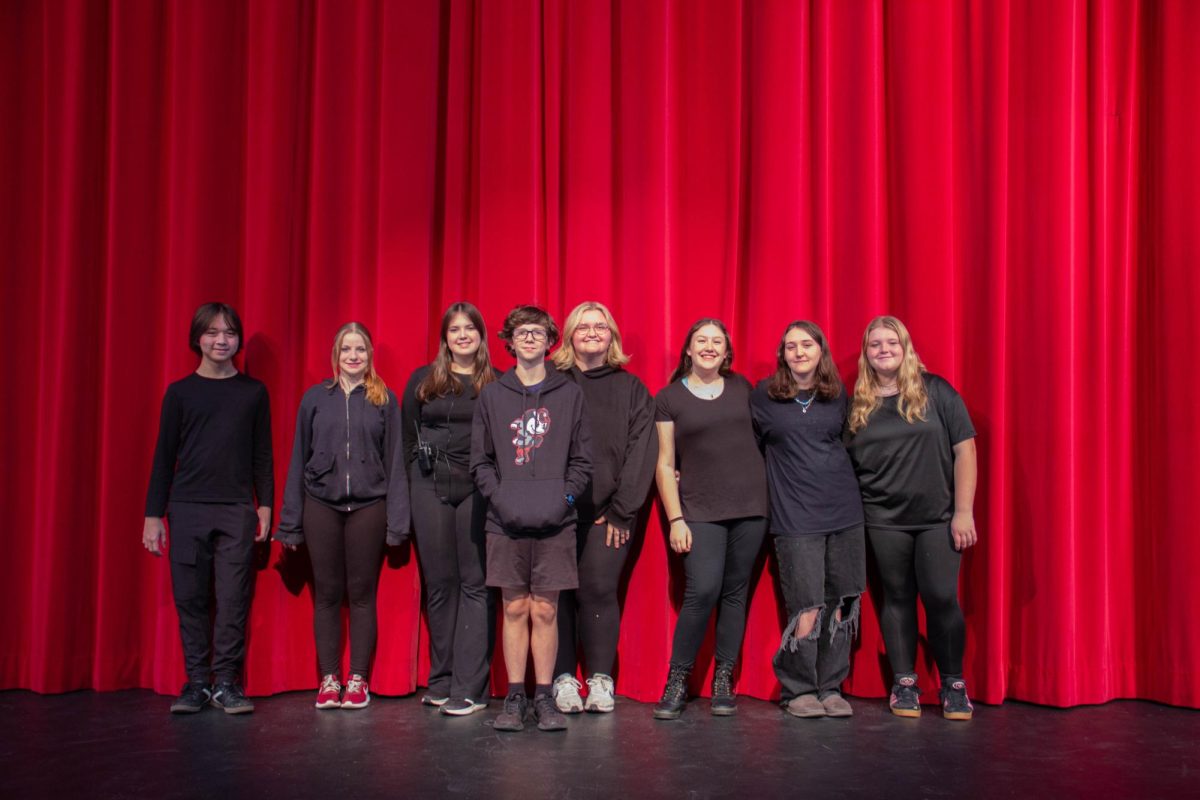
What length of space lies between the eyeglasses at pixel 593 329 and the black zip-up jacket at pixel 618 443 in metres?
0.14

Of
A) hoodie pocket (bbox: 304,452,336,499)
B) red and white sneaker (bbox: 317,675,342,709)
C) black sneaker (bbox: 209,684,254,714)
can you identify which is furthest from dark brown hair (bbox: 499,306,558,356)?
black sneaker (bbox: 209,684,254,714)

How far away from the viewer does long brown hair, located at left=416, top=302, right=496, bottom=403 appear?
349 cm

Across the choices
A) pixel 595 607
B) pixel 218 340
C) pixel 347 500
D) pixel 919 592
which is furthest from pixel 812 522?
pixel 218 340

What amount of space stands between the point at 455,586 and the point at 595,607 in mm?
575

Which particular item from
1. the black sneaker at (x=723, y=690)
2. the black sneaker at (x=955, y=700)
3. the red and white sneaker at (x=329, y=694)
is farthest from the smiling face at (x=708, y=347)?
the red and white sneaker at (x=329, y=694)

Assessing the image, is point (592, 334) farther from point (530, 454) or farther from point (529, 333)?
point (530, 454)

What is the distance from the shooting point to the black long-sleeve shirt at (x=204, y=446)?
3574mm

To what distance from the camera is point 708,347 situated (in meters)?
3.44

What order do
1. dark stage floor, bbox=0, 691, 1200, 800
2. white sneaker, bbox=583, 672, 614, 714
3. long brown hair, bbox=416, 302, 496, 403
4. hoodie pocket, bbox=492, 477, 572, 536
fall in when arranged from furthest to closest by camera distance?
long brown hair, bbox=416, 302, 496, 403, white sneaker, bbox=583, 672, 614, 714, hoodie pocket, bbox=492, 477, 572, 536, dark stage floor, bbox=0, 691, 1200, 800

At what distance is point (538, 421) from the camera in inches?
127

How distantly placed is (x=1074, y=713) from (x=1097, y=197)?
2070mm

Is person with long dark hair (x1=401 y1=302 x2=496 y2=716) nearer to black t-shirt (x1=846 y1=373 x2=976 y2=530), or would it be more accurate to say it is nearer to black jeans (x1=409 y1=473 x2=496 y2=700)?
black jeans (x1=409 y1=473 x2=496 y2=700)

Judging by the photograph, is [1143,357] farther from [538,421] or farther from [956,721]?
[538,421]

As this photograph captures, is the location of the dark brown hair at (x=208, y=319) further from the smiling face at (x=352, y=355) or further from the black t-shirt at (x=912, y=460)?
the black t-shirt at (x=912, y=460)
